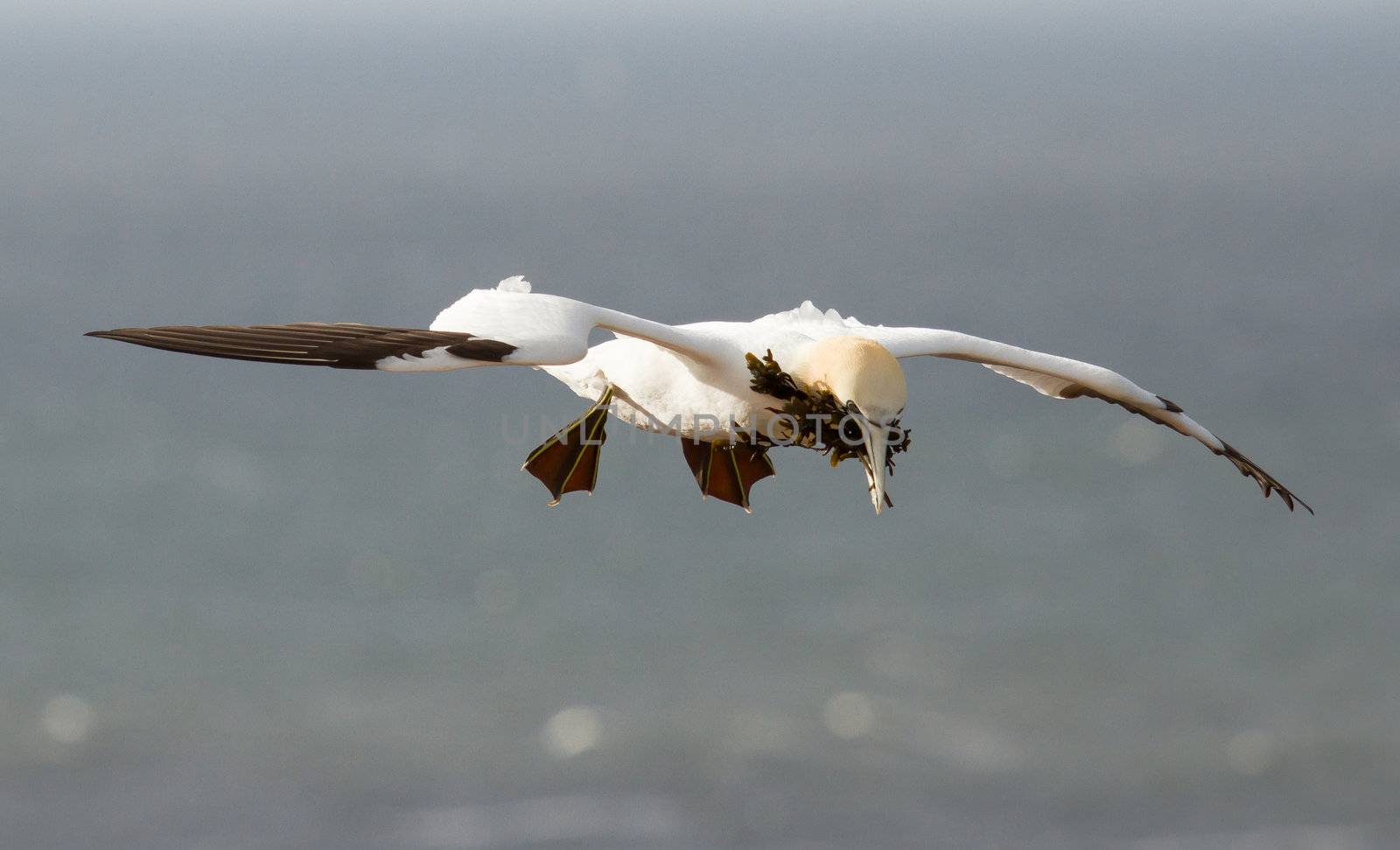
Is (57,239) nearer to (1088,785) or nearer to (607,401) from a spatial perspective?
(1088,785)

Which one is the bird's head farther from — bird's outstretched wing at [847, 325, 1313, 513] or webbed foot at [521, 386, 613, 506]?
webbed foot at [521, 386, 613, 506]

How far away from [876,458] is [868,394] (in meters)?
0.50

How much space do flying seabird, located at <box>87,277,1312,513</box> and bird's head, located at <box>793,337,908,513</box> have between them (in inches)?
0.4

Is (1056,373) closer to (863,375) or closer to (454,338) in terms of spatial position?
(863,375)

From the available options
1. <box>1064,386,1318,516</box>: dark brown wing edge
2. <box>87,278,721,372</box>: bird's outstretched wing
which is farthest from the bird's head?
<box>1064,386,1318,516</box>: dark brown wing edge

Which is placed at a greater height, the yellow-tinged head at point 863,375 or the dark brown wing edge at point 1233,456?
the dark brown wing edge at point 1233,456

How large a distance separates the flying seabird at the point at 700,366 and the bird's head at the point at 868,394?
0.04 ft

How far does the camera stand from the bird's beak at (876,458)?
12.2 meters

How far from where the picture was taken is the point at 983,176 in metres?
197

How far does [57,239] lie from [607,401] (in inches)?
5374

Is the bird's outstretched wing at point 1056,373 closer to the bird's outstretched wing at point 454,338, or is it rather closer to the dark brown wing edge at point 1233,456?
the dark brown wing edge at point 1233,456

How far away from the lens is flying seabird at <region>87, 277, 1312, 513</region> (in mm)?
10812

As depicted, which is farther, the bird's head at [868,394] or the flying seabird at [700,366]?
the bird's head at [868,394]

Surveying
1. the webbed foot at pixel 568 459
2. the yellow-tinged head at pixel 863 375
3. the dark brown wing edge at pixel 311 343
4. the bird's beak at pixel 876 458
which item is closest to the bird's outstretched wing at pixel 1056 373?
the yellow-tinged head at pixel 863 375
